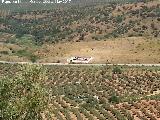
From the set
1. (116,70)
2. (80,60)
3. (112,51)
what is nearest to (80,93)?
(116,70)

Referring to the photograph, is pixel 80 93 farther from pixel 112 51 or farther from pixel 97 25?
pixel 97 25

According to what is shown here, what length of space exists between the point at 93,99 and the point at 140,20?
94.8 m

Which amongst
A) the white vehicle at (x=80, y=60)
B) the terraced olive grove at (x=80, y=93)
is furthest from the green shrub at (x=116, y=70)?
the white vehicle at (x=80, y=60)

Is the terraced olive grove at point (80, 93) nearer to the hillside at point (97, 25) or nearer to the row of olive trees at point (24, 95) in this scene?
the row of olive trees at point (24, 95)

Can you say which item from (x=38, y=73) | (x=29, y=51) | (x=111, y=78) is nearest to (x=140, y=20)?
(x=29, y=51)

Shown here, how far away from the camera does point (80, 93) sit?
3027 inches

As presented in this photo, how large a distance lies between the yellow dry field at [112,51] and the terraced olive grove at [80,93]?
44.6 feet

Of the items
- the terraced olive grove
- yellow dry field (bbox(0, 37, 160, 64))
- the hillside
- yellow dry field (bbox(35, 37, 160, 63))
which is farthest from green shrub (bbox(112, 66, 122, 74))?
the hillside

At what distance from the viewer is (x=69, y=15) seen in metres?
192

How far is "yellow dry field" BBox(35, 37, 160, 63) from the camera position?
381 feet

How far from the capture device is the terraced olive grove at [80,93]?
3597 centimetres

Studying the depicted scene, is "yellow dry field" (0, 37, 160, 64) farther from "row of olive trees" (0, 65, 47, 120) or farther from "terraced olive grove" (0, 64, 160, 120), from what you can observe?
"row of olive trees" (0, 65, 47, 120)

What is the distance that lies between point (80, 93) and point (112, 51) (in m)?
49.5

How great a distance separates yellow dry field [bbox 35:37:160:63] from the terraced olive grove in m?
13.6
